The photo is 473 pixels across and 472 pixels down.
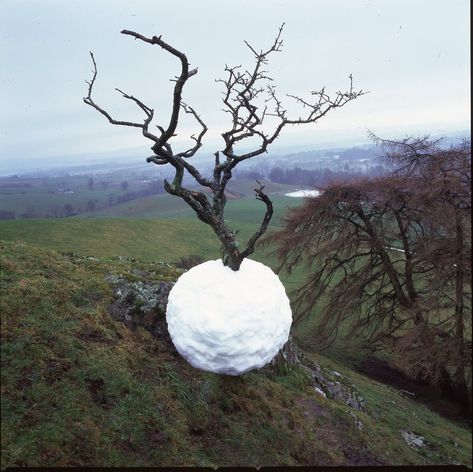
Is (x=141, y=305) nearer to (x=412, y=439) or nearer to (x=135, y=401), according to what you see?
(x=135, y=401)

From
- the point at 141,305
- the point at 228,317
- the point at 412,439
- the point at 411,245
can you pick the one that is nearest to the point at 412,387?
the point at 411,245

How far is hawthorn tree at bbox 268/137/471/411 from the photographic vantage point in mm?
12375

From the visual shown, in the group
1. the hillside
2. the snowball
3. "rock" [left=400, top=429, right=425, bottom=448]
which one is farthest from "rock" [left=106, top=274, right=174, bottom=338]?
"rock" [left=400, top=429, right=425, bottom=448]

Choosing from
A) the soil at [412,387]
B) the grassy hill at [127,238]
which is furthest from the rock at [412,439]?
the grassy hill at [127,238]

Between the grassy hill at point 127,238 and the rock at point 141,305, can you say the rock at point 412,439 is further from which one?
the grassy hill at point 127,238

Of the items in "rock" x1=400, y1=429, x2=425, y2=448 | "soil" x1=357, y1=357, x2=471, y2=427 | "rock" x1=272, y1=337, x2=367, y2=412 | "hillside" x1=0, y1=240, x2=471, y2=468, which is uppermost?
"hillside" x1=0, y1=240, x2=471, y2=468

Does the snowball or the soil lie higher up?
the snowball

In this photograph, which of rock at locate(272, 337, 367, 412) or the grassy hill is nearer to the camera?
rock at locate(272, 337, 367, 412)

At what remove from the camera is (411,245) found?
53.0ft

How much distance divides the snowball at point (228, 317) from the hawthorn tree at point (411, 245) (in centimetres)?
743

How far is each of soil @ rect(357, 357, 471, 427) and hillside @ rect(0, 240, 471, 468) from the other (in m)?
2.73

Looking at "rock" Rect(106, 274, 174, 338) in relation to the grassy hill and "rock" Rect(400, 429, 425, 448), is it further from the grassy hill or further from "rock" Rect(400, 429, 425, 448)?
the grassy hill

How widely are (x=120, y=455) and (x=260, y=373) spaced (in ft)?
13.2

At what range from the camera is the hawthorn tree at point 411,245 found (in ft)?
40.6
